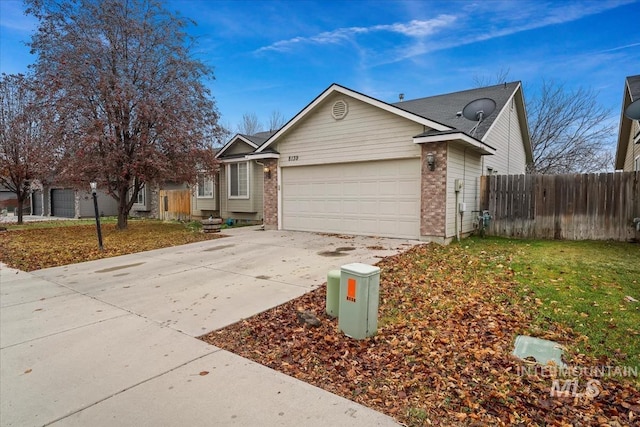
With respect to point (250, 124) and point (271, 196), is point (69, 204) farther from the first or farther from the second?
point (250, 124)

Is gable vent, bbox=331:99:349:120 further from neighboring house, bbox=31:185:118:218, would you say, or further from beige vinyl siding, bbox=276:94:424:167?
neighboring house, bbox=31:185:118:218

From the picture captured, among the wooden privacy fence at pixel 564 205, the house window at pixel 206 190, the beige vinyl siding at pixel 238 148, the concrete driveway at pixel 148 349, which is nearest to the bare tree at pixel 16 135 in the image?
the house window at pixel 206 190

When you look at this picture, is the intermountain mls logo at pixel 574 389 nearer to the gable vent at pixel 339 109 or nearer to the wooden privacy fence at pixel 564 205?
the wooden privacy fence at pixel 564 205

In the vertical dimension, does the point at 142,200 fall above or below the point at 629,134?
below

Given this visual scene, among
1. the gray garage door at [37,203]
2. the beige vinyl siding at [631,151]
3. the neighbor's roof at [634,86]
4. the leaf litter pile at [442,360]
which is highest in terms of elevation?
the neighbor's roof at [634,86]

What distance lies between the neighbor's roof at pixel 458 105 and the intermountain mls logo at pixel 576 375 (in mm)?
8726

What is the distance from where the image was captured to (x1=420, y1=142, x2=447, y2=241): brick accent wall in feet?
30.4

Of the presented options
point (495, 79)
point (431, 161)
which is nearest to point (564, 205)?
point (431, 161)

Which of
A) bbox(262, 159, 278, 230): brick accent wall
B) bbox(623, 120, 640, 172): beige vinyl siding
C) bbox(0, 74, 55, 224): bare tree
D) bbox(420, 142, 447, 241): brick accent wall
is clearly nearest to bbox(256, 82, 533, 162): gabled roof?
bbox(420, 142, 447, 241): brick accent wall

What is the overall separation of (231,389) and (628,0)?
17011mm

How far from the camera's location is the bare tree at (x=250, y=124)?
38062 millimetres

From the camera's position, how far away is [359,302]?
3771 millimetres

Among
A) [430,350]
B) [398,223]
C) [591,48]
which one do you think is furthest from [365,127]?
[591,48]

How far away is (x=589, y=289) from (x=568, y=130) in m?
21.0
